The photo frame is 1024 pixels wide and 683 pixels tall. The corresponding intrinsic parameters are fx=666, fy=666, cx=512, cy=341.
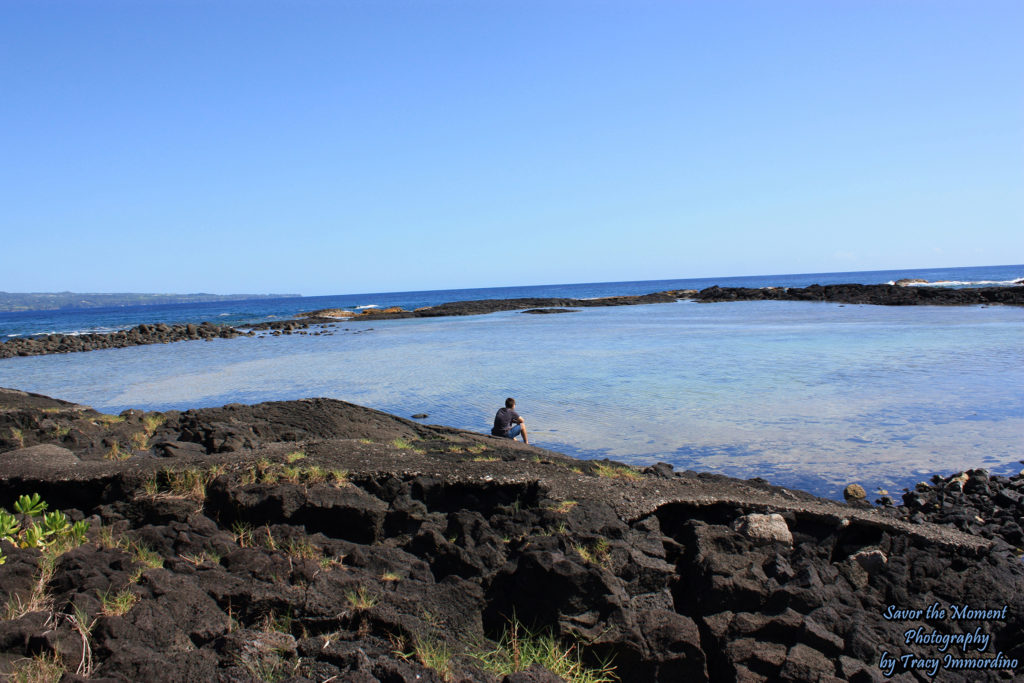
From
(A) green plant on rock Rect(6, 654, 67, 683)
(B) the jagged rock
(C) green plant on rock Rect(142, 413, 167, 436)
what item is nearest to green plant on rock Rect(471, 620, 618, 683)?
(B) the jagged rock

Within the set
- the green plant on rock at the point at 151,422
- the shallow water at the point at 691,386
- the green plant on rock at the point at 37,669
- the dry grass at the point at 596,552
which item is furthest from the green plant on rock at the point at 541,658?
the green plant on rock at the point at 151,422

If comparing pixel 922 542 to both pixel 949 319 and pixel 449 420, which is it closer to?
pixel 449 420

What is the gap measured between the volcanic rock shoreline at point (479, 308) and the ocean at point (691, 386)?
Result: 5.09 meters

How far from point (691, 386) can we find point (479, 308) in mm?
50286

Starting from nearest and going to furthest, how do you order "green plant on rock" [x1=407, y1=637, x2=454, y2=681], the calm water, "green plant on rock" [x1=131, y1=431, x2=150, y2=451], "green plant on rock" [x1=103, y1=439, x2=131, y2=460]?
"green plant on rock" [x1=407, y1=637, x2=454, y2=681] → "green plant on rock" [x1=103, y1=439, x2=131, y2=460] → "green plant on rock" [x1=131, y1=431, x2=150, y2=451] → the calm water

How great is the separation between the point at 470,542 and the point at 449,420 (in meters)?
8.23

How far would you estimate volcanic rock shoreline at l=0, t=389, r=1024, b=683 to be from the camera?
364 cm

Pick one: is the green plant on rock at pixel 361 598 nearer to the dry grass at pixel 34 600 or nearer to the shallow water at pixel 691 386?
the dry grass at pixel 34 600

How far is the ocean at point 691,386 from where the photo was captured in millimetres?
10023

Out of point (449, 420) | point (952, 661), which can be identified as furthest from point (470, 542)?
point (449, 420)

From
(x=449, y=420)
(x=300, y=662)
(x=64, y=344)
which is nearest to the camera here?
(x=300, y=662)

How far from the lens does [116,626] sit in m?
3.54

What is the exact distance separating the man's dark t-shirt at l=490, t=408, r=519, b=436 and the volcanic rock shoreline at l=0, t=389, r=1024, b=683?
13.4ft

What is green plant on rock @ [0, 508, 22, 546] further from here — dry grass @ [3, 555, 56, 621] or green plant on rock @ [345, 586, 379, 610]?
green plant on rock @ [345, 586, 379, 610]
